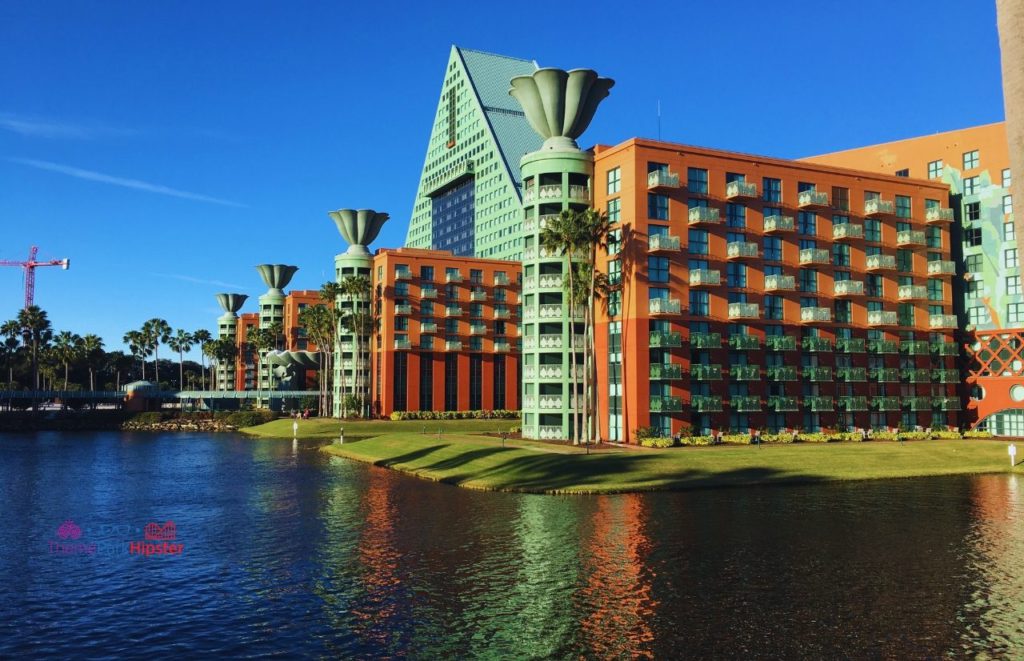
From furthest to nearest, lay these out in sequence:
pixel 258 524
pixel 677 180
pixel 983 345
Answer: pixel 983 345
pixel 677 180
pixel 258 524

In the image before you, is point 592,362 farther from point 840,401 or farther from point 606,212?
point 840,401

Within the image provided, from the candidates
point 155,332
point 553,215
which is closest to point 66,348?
point 155,332

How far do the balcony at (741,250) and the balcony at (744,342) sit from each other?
8.16 meters

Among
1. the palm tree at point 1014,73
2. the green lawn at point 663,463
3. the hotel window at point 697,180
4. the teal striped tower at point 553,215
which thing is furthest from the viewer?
the teal striped tower at point 553,215

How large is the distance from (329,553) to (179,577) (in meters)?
6.68

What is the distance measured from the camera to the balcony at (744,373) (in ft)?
264

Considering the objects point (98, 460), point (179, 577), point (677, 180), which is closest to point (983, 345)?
point (677, 180)

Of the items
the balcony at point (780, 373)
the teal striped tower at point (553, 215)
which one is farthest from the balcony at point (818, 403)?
the teal striped tower at point (553, 215)

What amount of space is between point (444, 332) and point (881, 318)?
67373 mm

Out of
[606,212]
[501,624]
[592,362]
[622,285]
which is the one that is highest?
[606,212]

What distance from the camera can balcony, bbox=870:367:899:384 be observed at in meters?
89.6

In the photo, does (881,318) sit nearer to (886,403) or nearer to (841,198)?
(886,403)

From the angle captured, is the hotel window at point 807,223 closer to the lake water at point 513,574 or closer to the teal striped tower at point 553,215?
the teal striped tower at point 553,215

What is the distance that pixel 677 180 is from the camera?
3110 inches
